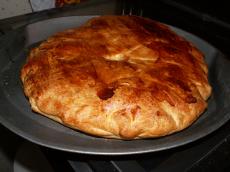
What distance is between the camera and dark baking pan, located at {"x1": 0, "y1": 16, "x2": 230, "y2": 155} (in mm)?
754

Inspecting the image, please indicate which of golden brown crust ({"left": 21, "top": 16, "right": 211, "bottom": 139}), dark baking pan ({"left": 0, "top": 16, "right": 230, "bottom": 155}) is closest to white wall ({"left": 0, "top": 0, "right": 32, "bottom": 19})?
dark baking pan ({"left": 0, "top": 16, "right": 230, "bottom": 155})

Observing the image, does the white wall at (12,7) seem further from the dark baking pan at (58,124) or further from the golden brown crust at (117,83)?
the golden brown crust at (117,83)

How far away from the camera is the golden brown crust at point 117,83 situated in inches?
32.2

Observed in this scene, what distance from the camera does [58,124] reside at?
2.81ft

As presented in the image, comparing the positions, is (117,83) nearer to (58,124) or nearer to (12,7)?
(58,124)

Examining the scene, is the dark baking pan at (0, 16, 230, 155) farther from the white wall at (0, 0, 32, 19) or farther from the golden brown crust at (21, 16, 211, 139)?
the white wall at (0, 0, 32, 19)

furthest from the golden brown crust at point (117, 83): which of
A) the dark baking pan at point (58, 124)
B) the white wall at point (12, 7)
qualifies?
the white wall at point (12, 7)

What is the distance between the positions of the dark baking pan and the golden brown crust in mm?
25

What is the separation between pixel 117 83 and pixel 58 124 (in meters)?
0.21

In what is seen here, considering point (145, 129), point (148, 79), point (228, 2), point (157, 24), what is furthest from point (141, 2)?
point (145, 129)

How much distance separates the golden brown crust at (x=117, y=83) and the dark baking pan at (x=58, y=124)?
0.08 ft

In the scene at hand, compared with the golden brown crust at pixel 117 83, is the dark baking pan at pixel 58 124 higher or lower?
lower

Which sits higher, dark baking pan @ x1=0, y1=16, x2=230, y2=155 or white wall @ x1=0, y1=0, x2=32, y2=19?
dark baking pan @ x1=0, y1=16, x2=230, y2=155

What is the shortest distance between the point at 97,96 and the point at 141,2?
831mm
